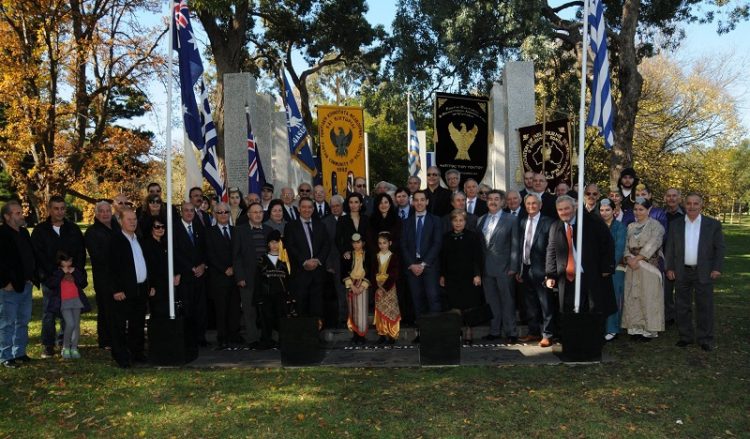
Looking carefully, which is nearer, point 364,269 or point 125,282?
point 125,282

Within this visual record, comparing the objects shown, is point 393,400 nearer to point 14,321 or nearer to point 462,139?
point 14,321

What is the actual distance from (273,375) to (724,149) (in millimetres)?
29808

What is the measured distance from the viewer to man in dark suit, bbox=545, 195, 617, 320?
6.87 meters

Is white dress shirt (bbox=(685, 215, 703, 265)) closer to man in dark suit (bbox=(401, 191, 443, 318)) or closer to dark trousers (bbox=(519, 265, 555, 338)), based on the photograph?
dark trousers (bbox=(519, 265, 555, 338))

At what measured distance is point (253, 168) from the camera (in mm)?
11484

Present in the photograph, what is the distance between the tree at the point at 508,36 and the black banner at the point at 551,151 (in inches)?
266

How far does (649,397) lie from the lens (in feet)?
17.7

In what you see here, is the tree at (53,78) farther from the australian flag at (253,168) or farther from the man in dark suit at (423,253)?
the man in dark suit at (423,253)

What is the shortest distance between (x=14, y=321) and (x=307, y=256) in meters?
3.53

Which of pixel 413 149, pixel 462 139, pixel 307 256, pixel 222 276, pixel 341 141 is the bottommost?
pixel 222 276

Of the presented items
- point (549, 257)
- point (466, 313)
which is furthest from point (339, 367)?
point (549, 257)

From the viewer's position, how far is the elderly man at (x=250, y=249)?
7402mm

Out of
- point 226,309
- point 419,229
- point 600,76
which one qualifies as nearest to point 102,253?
point 226,309

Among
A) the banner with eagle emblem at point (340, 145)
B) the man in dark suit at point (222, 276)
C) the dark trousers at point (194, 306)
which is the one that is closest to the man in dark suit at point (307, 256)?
the man in dark suit at point (222, 276)
